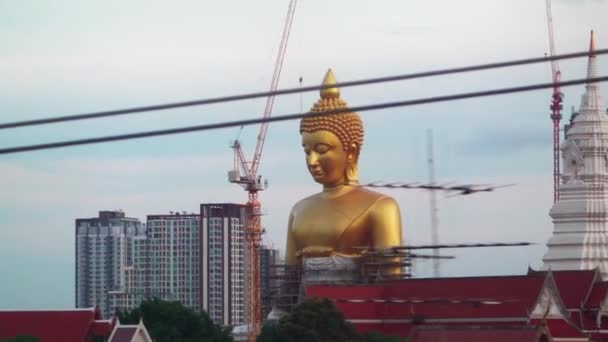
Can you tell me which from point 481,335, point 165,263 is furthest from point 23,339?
point 165,263

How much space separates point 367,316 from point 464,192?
53.5 feet

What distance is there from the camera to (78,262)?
13250 centimetres

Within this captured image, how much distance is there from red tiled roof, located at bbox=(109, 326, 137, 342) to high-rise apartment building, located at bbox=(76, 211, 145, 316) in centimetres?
8164

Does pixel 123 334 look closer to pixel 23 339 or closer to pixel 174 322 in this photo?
pixel 23 339

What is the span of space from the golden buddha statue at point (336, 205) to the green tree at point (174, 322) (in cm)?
698

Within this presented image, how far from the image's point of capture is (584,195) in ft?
237

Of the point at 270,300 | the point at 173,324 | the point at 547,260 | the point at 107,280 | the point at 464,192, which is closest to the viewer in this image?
the point at 464,192

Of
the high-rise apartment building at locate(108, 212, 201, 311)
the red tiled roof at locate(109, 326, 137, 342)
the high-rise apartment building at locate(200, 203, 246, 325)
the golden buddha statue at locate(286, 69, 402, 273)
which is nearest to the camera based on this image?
the red tiled roof at locate(109, 326, 137, 342)

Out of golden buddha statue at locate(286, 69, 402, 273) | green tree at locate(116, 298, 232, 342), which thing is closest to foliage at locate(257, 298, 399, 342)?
green tree at locate(116, 298, 232, 342)

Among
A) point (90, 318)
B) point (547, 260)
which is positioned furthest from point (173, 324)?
point (547, 260)

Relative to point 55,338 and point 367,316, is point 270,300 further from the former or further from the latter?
point 55,338

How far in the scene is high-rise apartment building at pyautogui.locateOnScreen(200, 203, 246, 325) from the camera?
113312 millimetres

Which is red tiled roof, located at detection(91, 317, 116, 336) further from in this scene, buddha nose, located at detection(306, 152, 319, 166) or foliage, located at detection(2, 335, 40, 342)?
buddha nose, located at detection(306, 152, 319, 166)

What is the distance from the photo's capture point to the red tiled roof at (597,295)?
181 ft
